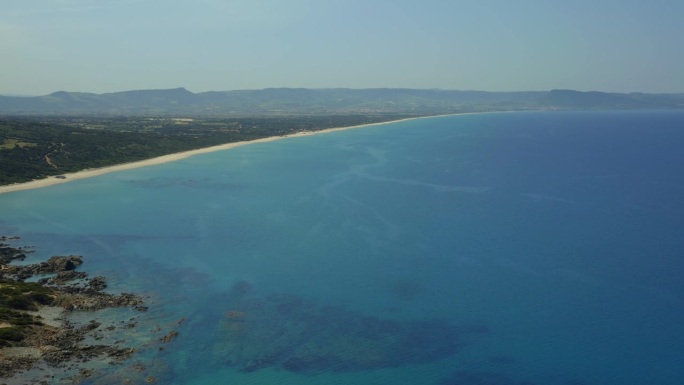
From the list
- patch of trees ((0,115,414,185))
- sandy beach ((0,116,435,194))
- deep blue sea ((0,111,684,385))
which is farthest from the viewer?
patch of trees ((0,115,414,185))

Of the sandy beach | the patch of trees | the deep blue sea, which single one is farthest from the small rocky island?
the patch of trees

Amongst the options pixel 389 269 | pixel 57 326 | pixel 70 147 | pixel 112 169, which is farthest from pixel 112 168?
pixel 57 326

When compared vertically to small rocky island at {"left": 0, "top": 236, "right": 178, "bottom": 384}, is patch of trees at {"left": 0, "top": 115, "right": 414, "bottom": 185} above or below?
above

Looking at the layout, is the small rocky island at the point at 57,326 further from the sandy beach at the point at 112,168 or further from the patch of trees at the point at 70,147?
the patch of trees at the point at 70,147

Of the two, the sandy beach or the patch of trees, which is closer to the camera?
the sandy beach

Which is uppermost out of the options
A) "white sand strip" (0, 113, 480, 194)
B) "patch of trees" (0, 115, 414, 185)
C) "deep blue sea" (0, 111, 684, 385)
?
"patch of trees" (0, 115, 414, 185)

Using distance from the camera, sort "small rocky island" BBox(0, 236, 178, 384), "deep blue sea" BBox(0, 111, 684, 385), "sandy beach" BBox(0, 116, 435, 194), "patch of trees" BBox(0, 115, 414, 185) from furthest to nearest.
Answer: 1. "patch of trees" BBox(0, 115, 414, 185)
2. "sandy beach" BBox(0, 116, 435, 194)
3. "deep blue sea" BBox(0, 111, 684, 385)
4. "small rocky island" BBox(0, 236, 178, 384)

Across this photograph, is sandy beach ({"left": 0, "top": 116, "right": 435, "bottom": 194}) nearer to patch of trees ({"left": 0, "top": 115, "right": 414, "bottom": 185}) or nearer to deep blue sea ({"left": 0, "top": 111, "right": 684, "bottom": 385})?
patch of trees ({"left": 0, "top": 115, "right": 414, "bottom": 185})

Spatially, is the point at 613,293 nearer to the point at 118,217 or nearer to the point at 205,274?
the point at 205,274
